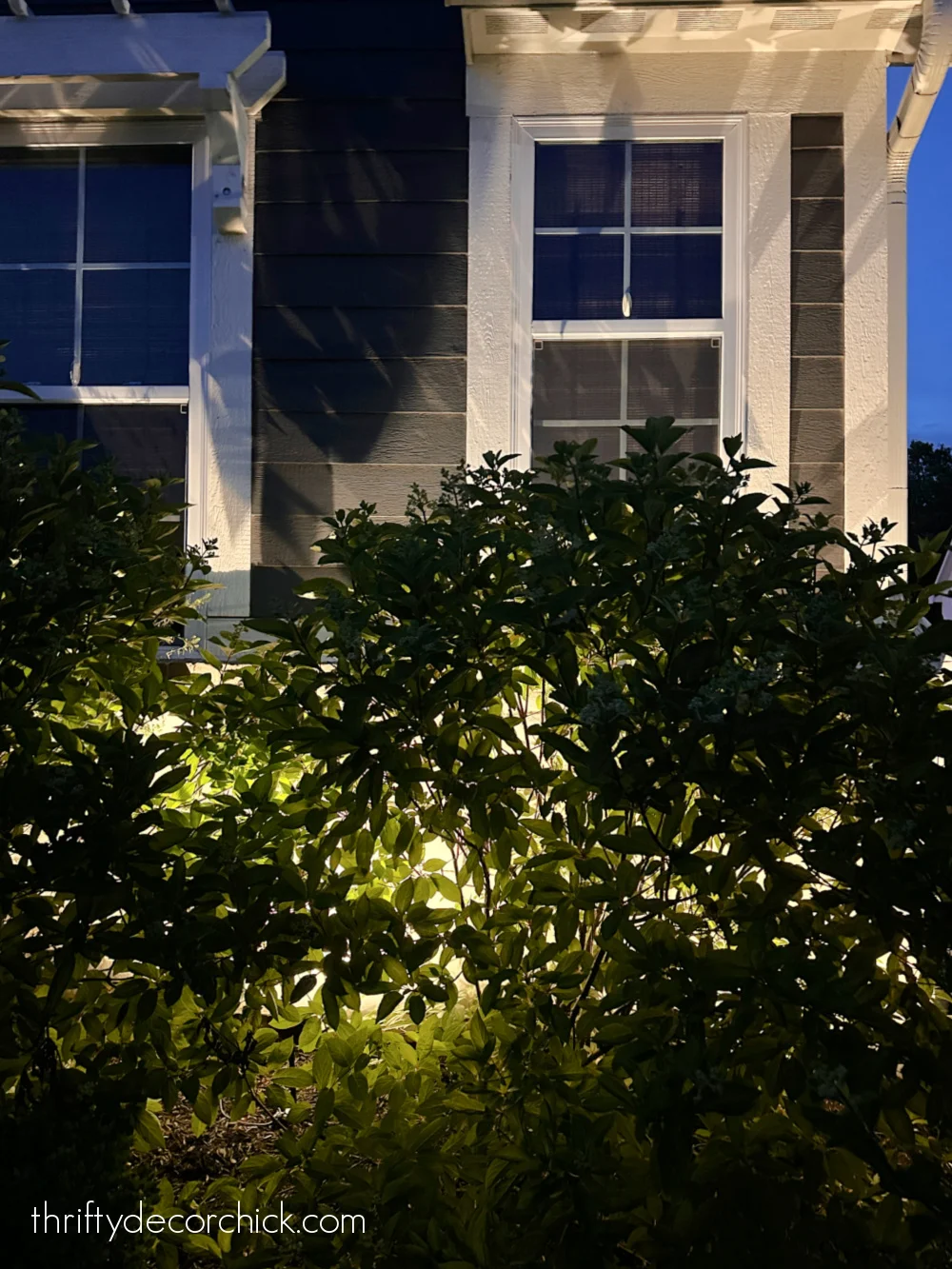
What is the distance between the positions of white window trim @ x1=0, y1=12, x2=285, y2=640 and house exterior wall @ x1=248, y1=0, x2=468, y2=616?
0.07 metres

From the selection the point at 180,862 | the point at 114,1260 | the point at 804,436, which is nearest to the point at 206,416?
the point at 804,436

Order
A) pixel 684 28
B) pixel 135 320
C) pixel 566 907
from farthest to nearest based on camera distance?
pixel 135 320 < pixel 684 28 < pixel 566 907

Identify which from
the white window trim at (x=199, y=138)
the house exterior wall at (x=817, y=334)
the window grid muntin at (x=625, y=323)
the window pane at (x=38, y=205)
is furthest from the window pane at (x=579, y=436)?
the window pane at (x=38, y=205)

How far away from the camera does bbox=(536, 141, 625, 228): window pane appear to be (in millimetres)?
3658

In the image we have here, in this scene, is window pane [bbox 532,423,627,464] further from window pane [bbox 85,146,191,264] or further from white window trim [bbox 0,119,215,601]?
window pane [bbox 85,146,191,264]

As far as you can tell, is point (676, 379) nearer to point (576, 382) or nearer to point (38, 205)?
Answer: point (576, 382)

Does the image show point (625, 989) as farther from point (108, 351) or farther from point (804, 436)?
point (108, 351)

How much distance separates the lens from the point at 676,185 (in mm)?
3652

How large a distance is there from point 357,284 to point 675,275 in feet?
3.42

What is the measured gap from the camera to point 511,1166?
1501 millimetres

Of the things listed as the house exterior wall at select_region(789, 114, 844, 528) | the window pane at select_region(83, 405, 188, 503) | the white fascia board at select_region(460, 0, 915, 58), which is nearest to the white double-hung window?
the window pane at select_region(83, 405, 188, 503)

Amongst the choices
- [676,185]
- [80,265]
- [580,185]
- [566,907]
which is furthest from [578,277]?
[566,907]

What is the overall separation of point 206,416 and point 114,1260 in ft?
8.59

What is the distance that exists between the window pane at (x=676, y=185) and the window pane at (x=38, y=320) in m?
1.92
